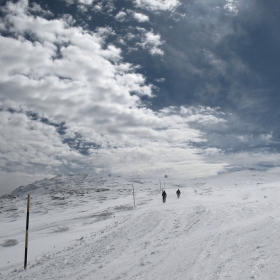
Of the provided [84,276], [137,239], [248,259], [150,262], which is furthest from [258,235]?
[84,276]

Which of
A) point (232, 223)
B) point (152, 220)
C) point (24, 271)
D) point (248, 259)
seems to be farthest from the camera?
point (152, 220)

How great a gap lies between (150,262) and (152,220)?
10.1 metres

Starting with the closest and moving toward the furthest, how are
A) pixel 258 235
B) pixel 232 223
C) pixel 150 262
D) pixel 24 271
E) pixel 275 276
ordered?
pixel 275 276 < pixel 150 262 < pixel 258 235 < pixel 24 271 < pixel 232 223

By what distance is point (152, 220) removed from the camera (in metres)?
19.9

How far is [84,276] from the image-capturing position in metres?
9.57

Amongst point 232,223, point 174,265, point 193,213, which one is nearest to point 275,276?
point 174,265

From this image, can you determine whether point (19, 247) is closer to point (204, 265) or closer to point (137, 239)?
point (137, 239)

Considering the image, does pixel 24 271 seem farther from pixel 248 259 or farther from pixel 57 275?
pixel 248 259

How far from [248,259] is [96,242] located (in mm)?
10133

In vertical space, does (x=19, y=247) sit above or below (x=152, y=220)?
below

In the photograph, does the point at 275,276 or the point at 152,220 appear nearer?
the point at 275,276

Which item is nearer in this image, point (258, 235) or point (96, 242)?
point (258, 235)

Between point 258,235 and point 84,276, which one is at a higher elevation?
point 258,235

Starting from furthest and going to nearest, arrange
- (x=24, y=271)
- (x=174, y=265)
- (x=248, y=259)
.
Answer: (x=24, y=271) → (x=174, y=265) → (x=248, y=259)
